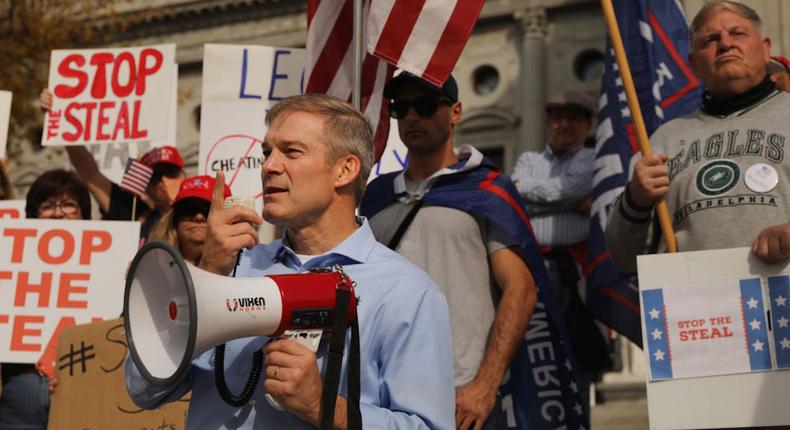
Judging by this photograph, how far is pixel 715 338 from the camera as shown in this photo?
3832mm

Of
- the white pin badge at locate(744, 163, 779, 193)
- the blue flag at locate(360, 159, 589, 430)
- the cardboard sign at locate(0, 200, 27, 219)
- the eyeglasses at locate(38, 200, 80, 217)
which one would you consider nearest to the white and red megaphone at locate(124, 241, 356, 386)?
the white pin badge at locate(744, 163, 779, 193)

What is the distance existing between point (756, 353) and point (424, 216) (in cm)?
151

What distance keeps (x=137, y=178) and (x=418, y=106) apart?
8.02 ft

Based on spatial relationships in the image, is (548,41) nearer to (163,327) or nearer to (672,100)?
(672,100)

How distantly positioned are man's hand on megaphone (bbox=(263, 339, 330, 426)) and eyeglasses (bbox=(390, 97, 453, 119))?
2431mm

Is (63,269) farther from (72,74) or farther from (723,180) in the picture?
(723,180)

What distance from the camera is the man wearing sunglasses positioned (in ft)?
14.9

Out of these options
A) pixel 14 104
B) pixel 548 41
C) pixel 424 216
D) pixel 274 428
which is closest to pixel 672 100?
pixel 424 216

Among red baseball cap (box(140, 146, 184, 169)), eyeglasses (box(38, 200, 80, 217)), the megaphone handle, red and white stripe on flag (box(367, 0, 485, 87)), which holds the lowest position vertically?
the megaphone handle

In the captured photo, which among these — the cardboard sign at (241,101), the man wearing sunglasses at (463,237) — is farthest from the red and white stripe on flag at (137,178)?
the man wearing sunglasses at (463,237)

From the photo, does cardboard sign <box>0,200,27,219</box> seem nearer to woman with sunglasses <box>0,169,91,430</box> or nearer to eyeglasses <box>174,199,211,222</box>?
woman with sunglasses <box>0,169,91,430</box>

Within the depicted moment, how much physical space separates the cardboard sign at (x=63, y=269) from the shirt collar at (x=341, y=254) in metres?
3.14

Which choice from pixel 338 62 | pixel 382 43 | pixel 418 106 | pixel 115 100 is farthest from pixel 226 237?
pixel 115 100

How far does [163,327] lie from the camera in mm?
2719
